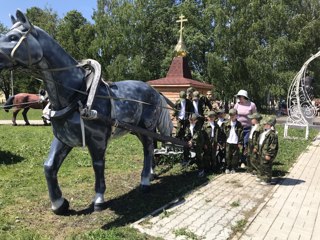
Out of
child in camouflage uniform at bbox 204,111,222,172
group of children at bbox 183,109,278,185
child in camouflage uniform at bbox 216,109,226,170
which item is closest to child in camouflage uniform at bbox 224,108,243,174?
group of children at bbox 183,109,278,185

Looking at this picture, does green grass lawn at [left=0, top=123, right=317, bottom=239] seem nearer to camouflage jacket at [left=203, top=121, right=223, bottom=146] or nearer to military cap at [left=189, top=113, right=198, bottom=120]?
camouflage jacket at [left=203, top=121, right=223, bottom=146]

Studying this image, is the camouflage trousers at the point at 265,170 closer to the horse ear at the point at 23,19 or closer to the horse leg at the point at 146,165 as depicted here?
the horse leg at the point at 146,165

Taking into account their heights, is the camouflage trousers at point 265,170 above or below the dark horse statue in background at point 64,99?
below

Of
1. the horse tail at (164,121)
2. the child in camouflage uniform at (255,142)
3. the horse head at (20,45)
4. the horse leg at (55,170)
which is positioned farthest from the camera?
the child in camouflage uniform at (255,142)

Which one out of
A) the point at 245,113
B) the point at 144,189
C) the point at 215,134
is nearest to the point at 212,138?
the point at 215,134

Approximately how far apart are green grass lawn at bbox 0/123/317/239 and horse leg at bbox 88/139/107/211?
0.53 feet

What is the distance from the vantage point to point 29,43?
3.99 metres

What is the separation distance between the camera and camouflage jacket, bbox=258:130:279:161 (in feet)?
23.1

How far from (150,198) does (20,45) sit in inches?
124

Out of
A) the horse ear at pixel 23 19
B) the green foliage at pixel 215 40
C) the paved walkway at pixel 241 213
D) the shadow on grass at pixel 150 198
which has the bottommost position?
the paved walkway at pixel 241 213

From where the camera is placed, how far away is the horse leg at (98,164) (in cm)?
489

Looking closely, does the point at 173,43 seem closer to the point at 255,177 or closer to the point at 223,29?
the point at 223,29

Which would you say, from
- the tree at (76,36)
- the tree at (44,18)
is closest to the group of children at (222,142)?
the tree at (76,36)

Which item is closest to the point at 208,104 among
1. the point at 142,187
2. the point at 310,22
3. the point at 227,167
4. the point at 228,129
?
the point at 228,129
